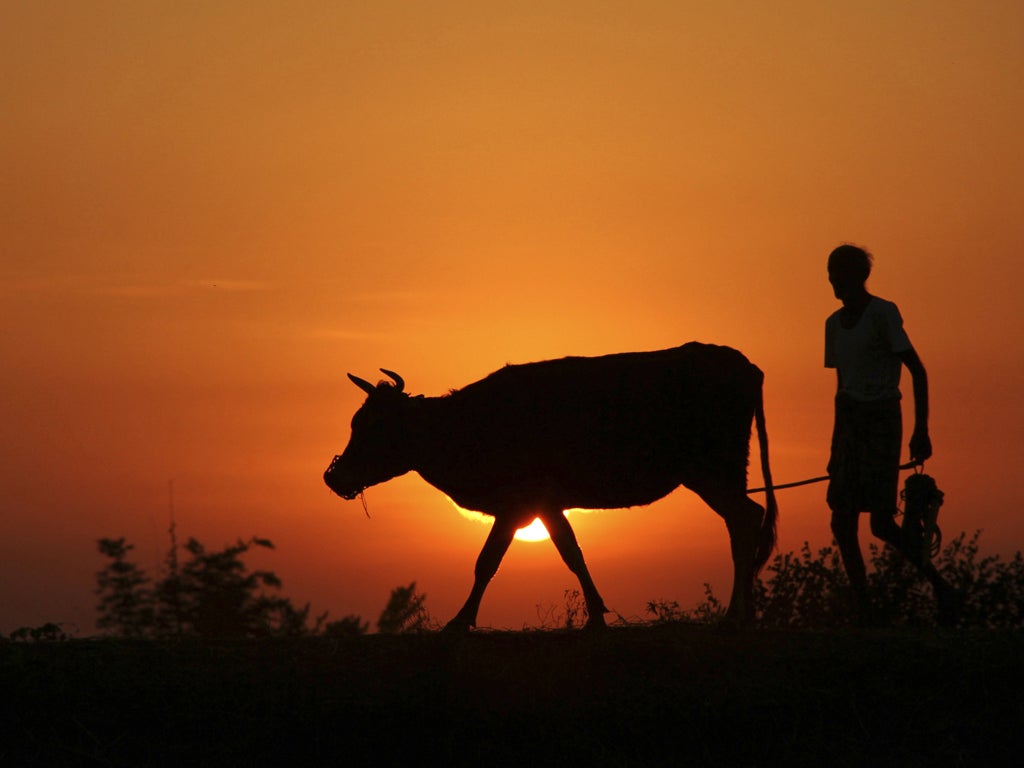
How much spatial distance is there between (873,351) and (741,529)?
1.76 meters

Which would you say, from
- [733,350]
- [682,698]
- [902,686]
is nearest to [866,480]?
[733,350]

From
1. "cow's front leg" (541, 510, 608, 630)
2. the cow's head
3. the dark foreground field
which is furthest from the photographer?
the cow's head

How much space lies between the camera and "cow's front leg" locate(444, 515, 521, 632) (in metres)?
10.4

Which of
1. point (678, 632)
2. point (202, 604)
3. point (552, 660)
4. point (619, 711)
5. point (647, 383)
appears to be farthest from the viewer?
point (202, 604)

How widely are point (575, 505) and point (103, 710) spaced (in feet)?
14.4

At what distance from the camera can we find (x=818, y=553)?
12.6m

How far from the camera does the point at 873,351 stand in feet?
34.0

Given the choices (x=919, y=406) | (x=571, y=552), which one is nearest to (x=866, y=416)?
(x=919, y=406)

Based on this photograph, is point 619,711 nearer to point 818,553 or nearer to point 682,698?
point 682,698

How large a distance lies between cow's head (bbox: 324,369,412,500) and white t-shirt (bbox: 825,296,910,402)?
3.48 meters

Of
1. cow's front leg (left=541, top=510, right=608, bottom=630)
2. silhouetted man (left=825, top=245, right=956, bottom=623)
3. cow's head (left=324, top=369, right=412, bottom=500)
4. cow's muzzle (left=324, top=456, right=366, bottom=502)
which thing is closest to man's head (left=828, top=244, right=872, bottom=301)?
silhouetted man (left=825, top=245, right=956, bottom=623)

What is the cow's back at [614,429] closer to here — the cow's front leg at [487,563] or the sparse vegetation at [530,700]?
the cow's front leg at [487,563]

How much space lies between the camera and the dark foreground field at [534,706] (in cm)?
789

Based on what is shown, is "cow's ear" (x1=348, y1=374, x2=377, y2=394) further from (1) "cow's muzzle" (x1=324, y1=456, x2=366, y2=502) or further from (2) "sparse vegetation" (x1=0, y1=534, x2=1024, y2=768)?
(2) "sparse vegetation" (x1=0, y1=534, x2=1024, y2=768)
